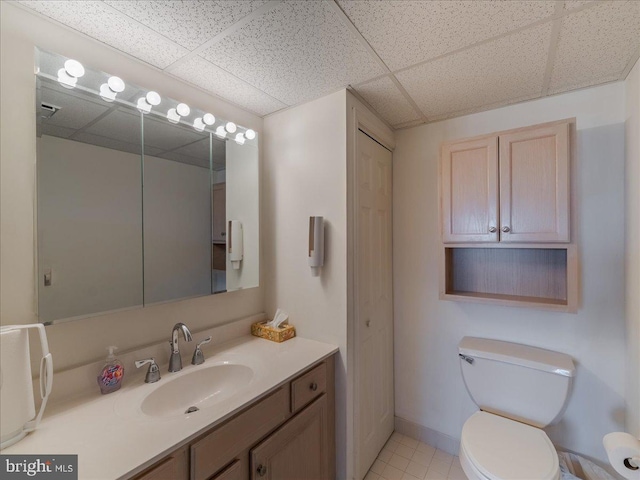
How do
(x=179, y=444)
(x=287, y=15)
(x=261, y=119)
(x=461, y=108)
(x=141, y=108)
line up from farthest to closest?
(x=261, y=119) → (x=461, y=108) → (x=141, y=108) → (x=287, y=15) → (x=179, y=444)

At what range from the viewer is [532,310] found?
1.59 meters

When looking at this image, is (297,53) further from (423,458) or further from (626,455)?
(423,458)

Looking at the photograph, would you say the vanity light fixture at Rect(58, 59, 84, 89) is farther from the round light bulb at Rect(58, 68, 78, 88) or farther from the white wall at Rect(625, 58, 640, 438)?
the white wall at Rect(625, 58, 640, 438)

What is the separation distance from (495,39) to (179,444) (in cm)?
180

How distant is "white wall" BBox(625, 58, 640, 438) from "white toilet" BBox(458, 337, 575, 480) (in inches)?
8.8

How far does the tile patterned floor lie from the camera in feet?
5.41

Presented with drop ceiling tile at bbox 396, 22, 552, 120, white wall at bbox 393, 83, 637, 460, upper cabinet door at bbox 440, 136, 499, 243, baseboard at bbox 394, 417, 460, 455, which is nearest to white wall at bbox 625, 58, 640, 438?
white wall at bbox 393, 83, 637, 460

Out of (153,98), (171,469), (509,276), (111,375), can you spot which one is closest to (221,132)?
(153,98)

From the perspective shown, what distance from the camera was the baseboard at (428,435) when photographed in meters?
1.83

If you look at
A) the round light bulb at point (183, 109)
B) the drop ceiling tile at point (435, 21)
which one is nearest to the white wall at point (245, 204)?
the round light bulb at point (183, 109)

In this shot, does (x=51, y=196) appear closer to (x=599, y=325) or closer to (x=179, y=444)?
(x=179, y=444)

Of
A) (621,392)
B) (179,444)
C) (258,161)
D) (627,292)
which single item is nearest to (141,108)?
(258,161)

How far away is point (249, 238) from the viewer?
1.73 metres

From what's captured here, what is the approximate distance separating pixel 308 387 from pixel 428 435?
1.20 metres
